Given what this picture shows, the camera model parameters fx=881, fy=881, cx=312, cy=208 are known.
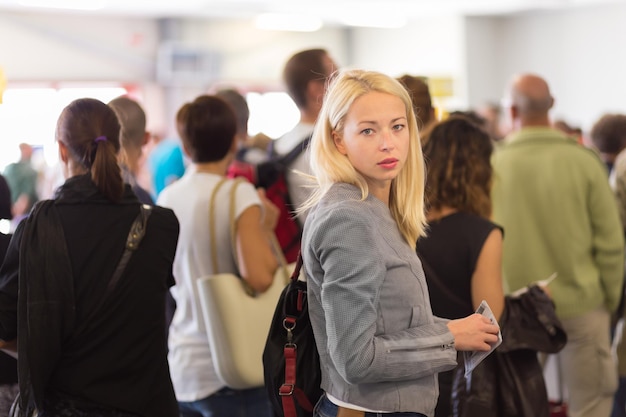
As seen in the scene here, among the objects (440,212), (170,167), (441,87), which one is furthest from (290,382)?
(441,87)

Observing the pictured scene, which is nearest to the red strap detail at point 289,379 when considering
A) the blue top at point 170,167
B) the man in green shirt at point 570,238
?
the man in green shirt at point 570,238

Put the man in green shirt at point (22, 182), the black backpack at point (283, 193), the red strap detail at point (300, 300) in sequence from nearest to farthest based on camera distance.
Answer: the red strap detail at point (300, 300) → the black backpack at point (283, 193) → the man in green shirt at point (22, 182)

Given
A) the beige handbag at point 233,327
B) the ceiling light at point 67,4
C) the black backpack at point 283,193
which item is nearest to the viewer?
the beige handbag at point 233,327

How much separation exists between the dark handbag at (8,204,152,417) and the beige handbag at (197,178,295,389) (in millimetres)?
603

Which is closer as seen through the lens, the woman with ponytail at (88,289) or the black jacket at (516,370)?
the woman with ponytail at (88,289)

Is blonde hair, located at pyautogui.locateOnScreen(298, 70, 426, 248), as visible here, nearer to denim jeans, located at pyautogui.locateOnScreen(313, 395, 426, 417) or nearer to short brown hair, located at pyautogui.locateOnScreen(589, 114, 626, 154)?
denim jeans, located at pyautogui.locateOnScreen(313, 395, 426, 417)

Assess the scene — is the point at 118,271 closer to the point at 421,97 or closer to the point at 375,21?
the point at 421,97

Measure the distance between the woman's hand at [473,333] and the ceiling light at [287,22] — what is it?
473 inches

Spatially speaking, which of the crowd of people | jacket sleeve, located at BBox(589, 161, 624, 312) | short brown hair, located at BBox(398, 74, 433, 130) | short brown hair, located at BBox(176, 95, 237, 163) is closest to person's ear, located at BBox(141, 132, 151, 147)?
the crowd of people

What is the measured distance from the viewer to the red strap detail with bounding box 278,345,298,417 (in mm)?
2014

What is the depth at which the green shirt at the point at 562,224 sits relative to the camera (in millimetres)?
3697

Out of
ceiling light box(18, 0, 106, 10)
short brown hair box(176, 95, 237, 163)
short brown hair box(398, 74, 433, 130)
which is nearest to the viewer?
short brown hair box(176, 95, 237, 163)

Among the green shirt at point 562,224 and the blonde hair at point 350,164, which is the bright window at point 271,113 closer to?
the green shirt at point 562,224

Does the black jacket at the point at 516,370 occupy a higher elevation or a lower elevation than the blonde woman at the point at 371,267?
lower
